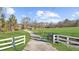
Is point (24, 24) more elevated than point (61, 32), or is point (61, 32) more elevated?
point (24, 24)

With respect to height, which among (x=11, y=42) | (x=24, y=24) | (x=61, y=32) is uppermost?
(x=24, y=24)

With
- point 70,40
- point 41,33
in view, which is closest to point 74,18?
point 70,40

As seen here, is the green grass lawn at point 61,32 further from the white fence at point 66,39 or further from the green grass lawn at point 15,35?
the green grass lawn at point 15,35

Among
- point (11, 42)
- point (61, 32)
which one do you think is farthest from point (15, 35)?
point (61, 32)

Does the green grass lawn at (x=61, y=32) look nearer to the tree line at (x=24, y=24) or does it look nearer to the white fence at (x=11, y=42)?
the tree line at (x=24, y=24)

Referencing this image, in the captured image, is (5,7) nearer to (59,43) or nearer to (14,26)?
(14,26)

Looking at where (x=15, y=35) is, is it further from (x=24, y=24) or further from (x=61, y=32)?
(x=61, y=32)

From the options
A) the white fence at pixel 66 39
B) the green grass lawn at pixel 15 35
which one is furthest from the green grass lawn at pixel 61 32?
the green grass lawn at pixel 15 35

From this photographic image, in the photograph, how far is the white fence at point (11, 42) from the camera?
2693 millimetres

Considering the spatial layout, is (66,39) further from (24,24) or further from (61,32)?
(24,24)

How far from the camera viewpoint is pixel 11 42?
8.92 feet

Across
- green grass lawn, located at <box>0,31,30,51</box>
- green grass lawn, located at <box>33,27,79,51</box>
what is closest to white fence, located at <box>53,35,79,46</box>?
green grass lawn, located at <box>33,27,79,51</box>

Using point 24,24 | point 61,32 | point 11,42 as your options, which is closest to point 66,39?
point 61,32

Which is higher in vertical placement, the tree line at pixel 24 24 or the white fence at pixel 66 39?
the tree line at pixel 24 24
